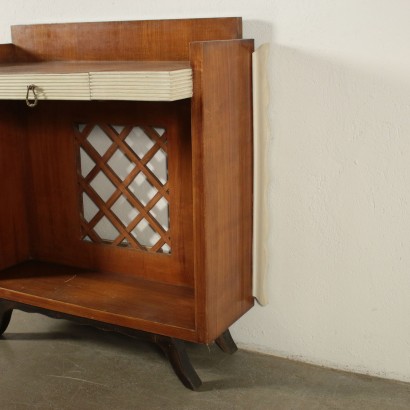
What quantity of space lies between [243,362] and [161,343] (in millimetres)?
220

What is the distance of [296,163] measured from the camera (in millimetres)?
1381

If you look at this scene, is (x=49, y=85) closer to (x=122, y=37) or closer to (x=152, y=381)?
(x=122, y=37)

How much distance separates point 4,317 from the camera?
1.59 meters

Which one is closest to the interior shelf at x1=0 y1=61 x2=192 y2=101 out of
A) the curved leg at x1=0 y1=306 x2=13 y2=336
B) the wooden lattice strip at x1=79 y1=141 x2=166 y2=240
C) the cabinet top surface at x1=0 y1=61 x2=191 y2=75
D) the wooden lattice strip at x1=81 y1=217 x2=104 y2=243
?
the cabinet top surface at x1=0 y1=61 x2=191 y2=75

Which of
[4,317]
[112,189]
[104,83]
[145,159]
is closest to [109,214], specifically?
[112,189]

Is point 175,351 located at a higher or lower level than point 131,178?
lower

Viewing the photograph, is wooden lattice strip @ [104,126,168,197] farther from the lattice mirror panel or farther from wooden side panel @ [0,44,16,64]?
wooden side panel @ [0,44,16,64]

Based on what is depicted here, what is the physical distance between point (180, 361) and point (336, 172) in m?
0.50

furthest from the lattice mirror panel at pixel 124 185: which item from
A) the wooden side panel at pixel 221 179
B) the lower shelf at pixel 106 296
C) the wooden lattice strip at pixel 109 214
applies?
the wooden side panel at pixel 221 179

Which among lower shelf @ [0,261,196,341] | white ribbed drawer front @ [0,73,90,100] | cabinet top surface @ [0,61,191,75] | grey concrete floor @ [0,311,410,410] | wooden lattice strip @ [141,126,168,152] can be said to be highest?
cabinet top surface @ [0,61,191,75]

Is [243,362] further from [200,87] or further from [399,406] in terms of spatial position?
[200,87]

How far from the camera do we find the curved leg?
5.18 feet

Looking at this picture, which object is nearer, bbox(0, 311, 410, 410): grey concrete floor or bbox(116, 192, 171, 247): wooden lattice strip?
bbox(0, 311, 410, 410): grey concrete floor

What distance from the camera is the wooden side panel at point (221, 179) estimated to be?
119cm
